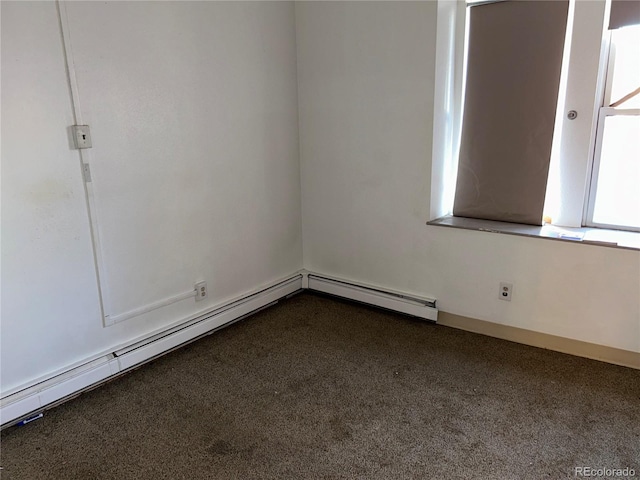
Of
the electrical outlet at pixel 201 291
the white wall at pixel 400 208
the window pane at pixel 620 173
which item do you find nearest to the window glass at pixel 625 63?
the window pane at pixel 620 173

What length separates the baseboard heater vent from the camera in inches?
116

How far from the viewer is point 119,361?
2.35m

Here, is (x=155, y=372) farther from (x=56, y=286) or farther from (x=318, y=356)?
(x=318, y=356)

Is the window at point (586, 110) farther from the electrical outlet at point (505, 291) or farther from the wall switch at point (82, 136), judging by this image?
the wall switch at point (82, 136)

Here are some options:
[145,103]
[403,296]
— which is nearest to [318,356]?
[403,296]

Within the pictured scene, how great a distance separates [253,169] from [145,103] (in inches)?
33.9

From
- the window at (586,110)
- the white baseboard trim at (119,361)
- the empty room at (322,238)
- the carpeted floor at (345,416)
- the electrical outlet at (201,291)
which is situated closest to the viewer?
the carpeted floor at (345,416)

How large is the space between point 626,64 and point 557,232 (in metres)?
0.97

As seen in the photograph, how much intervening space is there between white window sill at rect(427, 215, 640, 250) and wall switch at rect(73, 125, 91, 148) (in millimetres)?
2007

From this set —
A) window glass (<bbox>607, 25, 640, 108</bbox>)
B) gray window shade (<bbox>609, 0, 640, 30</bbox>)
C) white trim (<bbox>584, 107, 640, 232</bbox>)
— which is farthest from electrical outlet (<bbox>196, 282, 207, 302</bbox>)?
gray window shade (<bbox>609, 0, 640, 30</bbox>)

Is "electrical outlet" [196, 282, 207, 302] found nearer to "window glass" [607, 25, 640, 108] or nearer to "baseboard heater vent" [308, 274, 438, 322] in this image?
"baseboard heater vent" [308, 274, 438, 322]

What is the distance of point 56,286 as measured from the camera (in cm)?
211

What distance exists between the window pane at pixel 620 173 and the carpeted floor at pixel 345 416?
0.86 meters

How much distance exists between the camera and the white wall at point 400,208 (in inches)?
95.1
